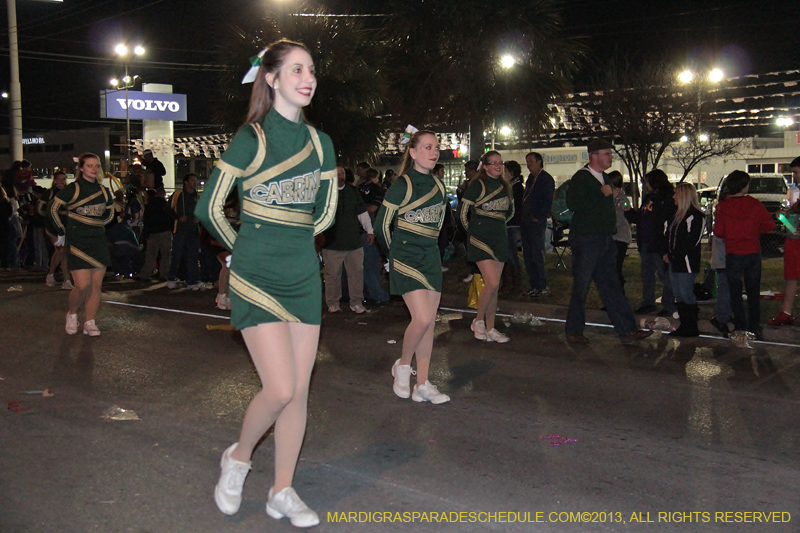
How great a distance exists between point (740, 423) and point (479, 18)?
11.0 meters

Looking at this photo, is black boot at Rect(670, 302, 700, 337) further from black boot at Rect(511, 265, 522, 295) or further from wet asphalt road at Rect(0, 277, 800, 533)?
black boot at Rect(511, 265, 522, 295)

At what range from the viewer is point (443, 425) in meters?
5.61

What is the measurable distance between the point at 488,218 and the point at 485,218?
0.03m

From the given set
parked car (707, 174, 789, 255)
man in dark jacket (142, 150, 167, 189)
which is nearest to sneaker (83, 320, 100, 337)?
man in dark jacket (142, 150, 167, 189)

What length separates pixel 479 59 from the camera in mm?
15289

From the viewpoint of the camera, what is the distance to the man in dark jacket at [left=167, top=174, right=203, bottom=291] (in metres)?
13.9

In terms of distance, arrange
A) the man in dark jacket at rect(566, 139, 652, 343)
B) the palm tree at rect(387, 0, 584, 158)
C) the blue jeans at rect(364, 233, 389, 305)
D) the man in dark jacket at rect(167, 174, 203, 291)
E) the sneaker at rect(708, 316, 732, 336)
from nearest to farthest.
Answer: the man in dark jacket at rect(566, 139, 652, 343)
the sneaker at rect(708, 316, 732, 336)
the blue jeans at rect(364, 233, 389, 305)
the man in dark jacket at rect(167, 174, 203, 291)
the palm tree at rect(387, 0, 584, 158)

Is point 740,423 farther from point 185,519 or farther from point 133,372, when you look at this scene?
point 133,372

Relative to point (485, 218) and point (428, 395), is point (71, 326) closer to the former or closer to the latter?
point (485, 218)

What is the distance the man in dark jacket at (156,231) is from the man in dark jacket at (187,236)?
1082 mm

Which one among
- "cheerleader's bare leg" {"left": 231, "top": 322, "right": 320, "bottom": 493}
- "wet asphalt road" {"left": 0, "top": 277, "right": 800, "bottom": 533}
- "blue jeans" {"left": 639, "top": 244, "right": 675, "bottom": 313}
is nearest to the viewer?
"cheerleader's bare leg" {"left": 231, "top": 322, "right": 320, "bottom": 493}

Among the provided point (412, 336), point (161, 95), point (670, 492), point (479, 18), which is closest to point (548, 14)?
point (479, 18)

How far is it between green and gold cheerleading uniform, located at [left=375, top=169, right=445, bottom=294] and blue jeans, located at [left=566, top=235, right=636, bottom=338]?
109 inches

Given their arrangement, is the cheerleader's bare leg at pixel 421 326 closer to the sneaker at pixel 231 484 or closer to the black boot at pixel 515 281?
the sneaker at pixel 231 484
